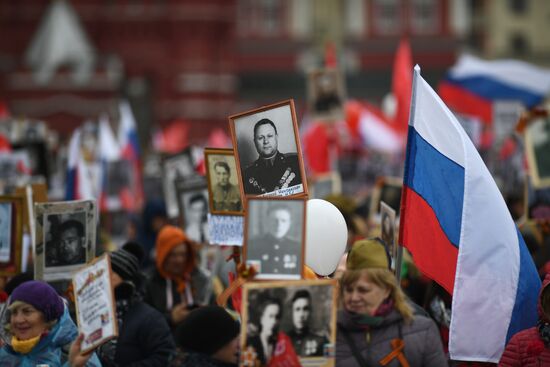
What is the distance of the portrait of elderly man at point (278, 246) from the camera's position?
529 centimetres

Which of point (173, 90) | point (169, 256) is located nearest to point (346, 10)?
point (173, 90)

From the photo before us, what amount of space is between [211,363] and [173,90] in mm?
38206

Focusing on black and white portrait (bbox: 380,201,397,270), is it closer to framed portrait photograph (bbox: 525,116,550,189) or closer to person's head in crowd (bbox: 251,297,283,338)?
person's head in crowd (bbox: 251,297,283,338)

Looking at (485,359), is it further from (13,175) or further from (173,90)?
(173,90)

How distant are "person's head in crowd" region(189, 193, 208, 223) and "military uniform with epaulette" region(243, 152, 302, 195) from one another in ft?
11.5

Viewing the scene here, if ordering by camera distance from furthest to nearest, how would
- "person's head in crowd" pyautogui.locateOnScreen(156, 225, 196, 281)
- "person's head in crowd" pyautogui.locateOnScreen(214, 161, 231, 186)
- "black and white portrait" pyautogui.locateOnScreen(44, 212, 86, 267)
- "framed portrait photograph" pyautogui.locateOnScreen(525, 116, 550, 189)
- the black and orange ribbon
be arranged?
"framed portrait photograph" pyautogui.locateOnScreen(525, 116, 550, 189), "person's head in crowd" pyautogui.locateOnScreen(156, 225, 196, 281), "black and white portrait" pyautogui.locateOnScreen(44, 212, 86, 267), "person's head in crowd" pyautogui.locateOnScreen(214, 161, 231, 186), the black and orange ribbon

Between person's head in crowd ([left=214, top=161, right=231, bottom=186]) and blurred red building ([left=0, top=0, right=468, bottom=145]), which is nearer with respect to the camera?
person's head in crowd ([left=214, top=161, right=231, bottom=186])

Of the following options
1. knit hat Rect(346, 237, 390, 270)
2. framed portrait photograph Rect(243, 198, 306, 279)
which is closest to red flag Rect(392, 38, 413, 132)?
knit hat Rect(346, 237, 390, 270)

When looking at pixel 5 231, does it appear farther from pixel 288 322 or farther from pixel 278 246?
pixel 288 322

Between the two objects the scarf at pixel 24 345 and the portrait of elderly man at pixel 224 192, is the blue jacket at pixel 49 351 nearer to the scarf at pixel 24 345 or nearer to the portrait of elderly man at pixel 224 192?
the scarf at pixel 24 345

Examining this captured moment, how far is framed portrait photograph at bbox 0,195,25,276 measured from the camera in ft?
25.9

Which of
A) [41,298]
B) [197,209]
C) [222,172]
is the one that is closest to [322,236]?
[222,172]

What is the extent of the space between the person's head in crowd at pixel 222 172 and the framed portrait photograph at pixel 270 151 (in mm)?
943

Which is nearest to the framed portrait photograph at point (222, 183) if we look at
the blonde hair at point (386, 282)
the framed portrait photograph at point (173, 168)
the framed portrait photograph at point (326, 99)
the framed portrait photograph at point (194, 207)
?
the blonde hair at point (386, 282)
